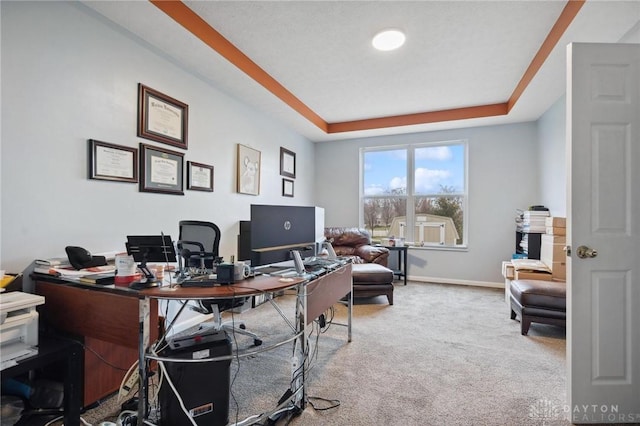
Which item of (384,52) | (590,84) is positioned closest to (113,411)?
(590,84)

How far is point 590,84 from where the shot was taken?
1637mm

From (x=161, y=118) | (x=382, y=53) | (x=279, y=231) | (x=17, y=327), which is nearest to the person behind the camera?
(x=17, y=327)

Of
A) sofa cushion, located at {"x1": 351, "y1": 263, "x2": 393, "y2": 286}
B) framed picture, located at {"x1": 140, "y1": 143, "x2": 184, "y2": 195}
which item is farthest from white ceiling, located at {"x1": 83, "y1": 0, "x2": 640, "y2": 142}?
sofa cushion, located at {"x1": 351, "y1": 263, "x2": 393, "y2": 286}

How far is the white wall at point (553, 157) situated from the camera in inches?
141

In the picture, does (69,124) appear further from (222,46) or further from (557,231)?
(557,231)

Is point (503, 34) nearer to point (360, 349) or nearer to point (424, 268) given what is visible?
point (360, 349)

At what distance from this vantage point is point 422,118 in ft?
15.3

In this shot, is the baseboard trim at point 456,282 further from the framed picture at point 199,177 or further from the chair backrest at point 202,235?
the chair backrest at point 202,235

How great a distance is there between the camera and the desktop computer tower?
55.7 inches

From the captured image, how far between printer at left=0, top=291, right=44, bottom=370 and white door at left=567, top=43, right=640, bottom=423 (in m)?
2.76

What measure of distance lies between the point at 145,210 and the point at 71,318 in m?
1.08

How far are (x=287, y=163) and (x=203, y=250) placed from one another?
313 centimetres

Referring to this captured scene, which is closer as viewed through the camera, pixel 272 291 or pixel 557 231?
pixel 272 291

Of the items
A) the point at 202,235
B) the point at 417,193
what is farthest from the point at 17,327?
the point at 417,193
